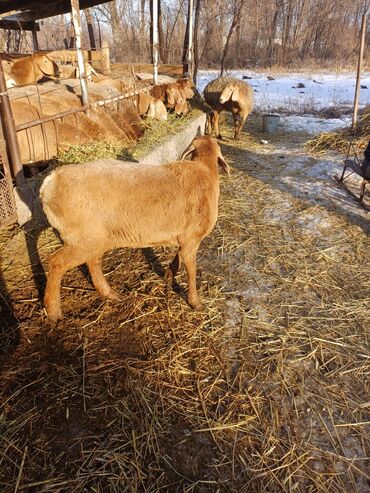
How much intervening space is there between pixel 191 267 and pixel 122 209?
90 cm

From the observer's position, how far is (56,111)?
18.4 ft

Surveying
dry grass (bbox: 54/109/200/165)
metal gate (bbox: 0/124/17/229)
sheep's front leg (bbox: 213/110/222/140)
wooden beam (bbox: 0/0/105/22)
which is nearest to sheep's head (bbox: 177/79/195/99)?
sheep's front leg (bbox: 213/110/222/140)

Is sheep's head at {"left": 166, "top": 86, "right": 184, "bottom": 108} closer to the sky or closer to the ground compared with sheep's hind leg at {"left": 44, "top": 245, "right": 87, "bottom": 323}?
closer to the sky

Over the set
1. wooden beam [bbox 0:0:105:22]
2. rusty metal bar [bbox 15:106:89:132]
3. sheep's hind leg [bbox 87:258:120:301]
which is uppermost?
wooden beam [bbox 0:0:105:22]

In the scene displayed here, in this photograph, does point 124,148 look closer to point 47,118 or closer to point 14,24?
point 47,118

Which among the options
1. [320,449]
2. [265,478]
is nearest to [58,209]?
[265,478]

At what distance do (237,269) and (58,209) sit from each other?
2214mm

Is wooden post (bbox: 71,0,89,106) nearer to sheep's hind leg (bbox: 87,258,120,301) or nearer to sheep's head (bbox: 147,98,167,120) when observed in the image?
sheep's head (bbox: 147,98,167,120)

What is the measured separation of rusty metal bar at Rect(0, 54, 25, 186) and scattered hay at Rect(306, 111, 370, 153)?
7.04 m

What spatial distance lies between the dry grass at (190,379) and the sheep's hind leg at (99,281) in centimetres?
10

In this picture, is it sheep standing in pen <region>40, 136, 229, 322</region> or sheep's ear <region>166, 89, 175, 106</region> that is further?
sheep's ear <region>166, 89, 175, 106</region>

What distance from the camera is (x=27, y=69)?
8336mm

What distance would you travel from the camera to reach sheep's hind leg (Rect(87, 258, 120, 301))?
11.0 ft

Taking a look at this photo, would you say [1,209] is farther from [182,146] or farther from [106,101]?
[182,146]
